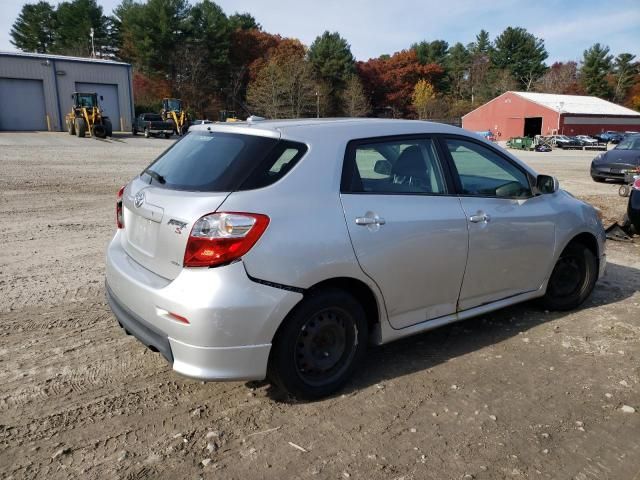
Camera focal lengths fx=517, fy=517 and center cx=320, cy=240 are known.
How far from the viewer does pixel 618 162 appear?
599 inches

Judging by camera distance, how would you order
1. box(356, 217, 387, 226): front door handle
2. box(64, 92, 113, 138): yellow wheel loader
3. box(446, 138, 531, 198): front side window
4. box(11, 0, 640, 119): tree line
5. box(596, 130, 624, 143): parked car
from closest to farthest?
1. box(356, 217, 387, 226): front door handle
2. box(446, 138, 531, 198): front side window
3. box(64, 92, 113, 138): yellow wheel loader
4. box(596, 130, 624, 143): parked car
5. box(11, 0, 640, 119): tree line

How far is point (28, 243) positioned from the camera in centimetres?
671

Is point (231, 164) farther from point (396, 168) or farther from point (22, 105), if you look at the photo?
point (22, 105)

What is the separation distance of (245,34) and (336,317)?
75767 mm

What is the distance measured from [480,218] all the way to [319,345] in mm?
1532

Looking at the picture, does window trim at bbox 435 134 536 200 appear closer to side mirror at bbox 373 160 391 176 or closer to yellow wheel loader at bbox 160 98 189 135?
side mirror at bbox 373 160 391 176

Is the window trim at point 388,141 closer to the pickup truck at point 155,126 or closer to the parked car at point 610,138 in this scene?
the pickup truck at point 155,126

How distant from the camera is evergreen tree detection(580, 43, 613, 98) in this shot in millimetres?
93250

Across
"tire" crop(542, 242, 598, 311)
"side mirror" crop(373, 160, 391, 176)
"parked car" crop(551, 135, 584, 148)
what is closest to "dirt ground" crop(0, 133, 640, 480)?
"tire" crop(542, 242, 598, 311)

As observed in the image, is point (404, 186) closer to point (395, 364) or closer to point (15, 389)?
point (395, 364)

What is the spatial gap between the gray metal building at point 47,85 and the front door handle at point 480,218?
4327 cm

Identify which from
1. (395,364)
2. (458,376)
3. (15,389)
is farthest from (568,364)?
(15,389)

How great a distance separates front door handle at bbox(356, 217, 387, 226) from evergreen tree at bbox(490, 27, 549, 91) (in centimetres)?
10735

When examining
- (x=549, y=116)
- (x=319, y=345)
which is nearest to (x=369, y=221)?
(x=319, y=345)
